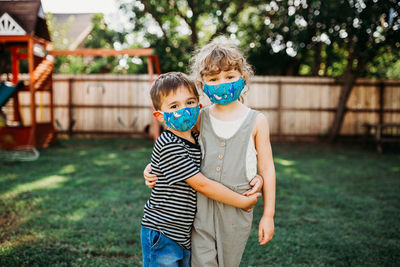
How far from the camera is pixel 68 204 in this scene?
4.09 m

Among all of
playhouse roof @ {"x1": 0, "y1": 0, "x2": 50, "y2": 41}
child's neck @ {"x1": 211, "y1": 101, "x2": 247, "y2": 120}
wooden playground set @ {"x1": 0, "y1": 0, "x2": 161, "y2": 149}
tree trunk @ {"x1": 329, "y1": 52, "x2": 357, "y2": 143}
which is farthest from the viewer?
tree trunk @ {"x1": 329, "y1": 52, "x2": 357, "y2": 143}

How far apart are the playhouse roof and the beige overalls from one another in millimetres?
3874

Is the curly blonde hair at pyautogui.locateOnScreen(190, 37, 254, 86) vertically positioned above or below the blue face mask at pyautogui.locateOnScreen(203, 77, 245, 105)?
above

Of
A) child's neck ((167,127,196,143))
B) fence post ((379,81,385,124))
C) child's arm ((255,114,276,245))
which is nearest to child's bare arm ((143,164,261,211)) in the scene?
child's arm ((255,114,276,245))

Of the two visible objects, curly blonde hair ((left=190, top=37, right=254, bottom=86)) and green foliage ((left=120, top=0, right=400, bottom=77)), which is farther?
green foliage ((left=120, top=0, right=400, bottom=77))

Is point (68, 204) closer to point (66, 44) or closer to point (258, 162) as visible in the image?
point (258, 162)

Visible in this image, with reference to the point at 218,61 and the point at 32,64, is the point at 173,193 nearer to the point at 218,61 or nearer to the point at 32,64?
the point at 218,61

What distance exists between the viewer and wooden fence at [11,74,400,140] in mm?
11398

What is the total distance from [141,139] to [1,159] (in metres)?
4.90

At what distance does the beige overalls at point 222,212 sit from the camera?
167 cm

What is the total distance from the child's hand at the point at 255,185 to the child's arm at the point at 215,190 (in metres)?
0.04

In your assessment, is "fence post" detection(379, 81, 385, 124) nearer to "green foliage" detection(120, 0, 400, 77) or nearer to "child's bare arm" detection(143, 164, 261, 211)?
"green foliage" detection(120, 0, 400, 77)

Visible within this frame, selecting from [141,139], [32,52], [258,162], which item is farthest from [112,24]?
[258,162]

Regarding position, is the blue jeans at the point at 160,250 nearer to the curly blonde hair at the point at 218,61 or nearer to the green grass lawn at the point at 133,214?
the curly blonde hair at the point at 218,61
